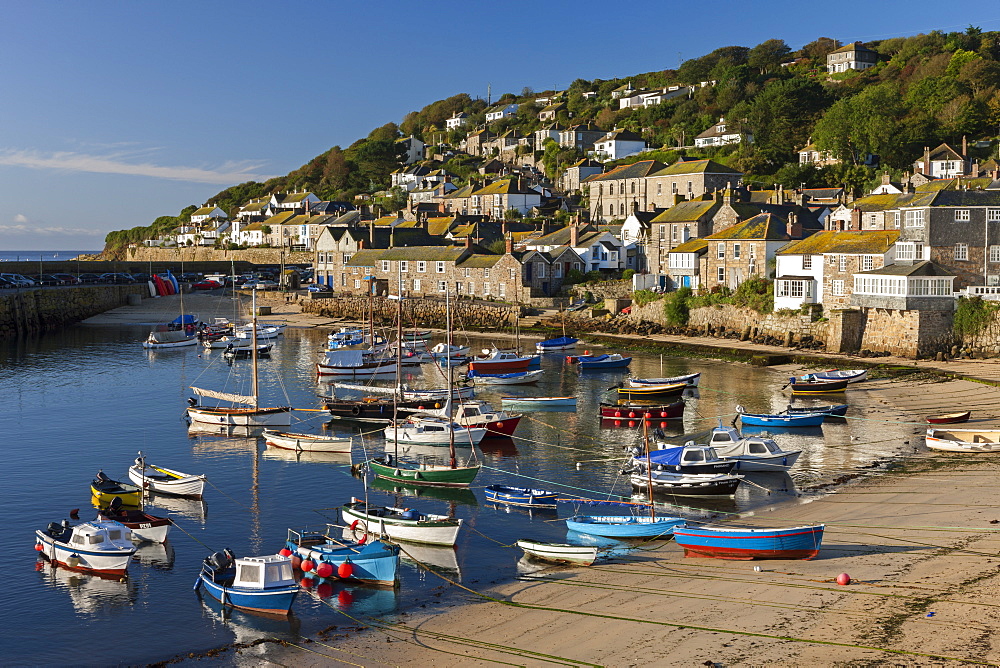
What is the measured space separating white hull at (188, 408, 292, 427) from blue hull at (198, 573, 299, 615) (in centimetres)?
2013

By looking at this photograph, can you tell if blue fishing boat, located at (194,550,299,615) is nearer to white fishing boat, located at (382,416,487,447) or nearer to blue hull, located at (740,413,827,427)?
white fishing boat, located at (382,416,487,447)

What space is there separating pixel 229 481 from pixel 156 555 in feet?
24.2

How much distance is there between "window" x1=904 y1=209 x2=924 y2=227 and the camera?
52.9m

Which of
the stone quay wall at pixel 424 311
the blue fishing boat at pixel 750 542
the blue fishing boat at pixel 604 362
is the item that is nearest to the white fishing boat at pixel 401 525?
the blue fishing boat at pixel 750 542

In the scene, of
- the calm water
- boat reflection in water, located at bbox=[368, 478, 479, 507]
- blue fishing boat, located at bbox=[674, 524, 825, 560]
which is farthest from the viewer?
boat reflection in water, located at bbox=[368, 478, 479, 507]

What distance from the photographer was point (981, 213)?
5253 cm

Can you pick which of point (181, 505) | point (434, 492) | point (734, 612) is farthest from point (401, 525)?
point (734, 612)

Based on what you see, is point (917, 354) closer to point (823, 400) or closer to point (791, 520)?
point (823, 400)

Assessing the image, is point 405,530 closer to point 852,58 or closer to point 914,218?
point 914,218

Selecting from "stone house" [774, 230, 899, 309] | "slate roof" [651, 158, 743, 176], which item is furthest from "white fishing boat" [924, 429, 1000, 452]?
"slate roof" [651, 158, 743, 176]

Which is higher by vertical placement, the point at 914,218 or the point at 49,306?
the point at 914,218

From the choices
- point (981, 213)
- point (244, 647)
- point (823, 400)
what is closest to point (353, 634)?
point (244, 647)

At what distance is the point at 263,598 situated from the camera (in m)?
20.6

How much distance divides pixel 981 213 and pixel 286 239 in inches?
4096
